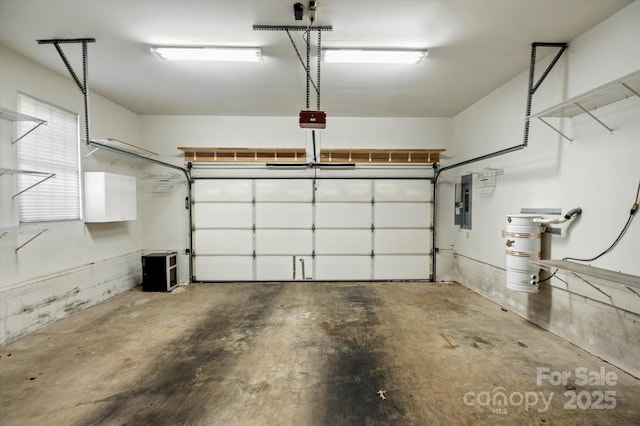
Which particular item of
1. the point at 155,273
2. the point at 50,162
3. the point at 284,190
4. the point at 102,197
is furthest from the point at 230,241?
the point at 50,162

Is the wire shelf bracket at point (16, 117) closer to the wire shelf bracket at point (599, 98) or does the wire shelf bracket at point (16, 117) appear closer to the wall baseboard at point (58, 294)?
the wall baseboard at point (58, 294)

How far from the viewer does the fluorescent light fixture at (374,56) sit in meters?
3.14

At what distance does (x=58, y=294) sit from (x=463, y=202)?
6869 millimetres

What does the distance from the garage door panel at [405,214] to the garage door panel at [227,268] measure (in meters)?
2.97

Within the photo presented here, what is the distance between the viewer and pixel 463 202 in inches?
210

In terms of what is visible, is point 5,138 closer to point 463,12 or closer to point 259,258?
point 259,258

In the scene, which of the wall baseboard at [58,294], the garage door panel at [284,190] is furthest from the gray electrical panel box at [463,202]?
the wall baseboard at [58,294]

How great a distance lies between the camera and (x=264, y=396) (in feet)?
7.23

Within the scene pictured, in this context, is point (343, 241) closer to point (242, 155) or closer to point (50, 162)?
point (242, 155)

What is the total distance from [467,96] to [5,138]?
654 centimetres

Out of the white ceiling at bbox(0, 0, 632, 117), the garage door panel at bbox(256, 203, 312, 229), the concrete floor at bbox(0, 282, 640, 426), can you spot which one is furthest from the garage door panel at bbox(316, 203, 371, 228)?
the white ceiling at bbox(0, 0, 632, 117)

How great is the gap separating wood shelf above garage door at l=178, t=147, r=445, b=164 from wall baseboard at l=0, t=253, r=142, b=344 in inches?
98.7

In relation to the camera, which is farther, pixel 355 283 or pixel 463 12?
pixel 355 283

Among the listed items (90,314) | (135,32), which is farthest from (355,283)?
(135,32)
